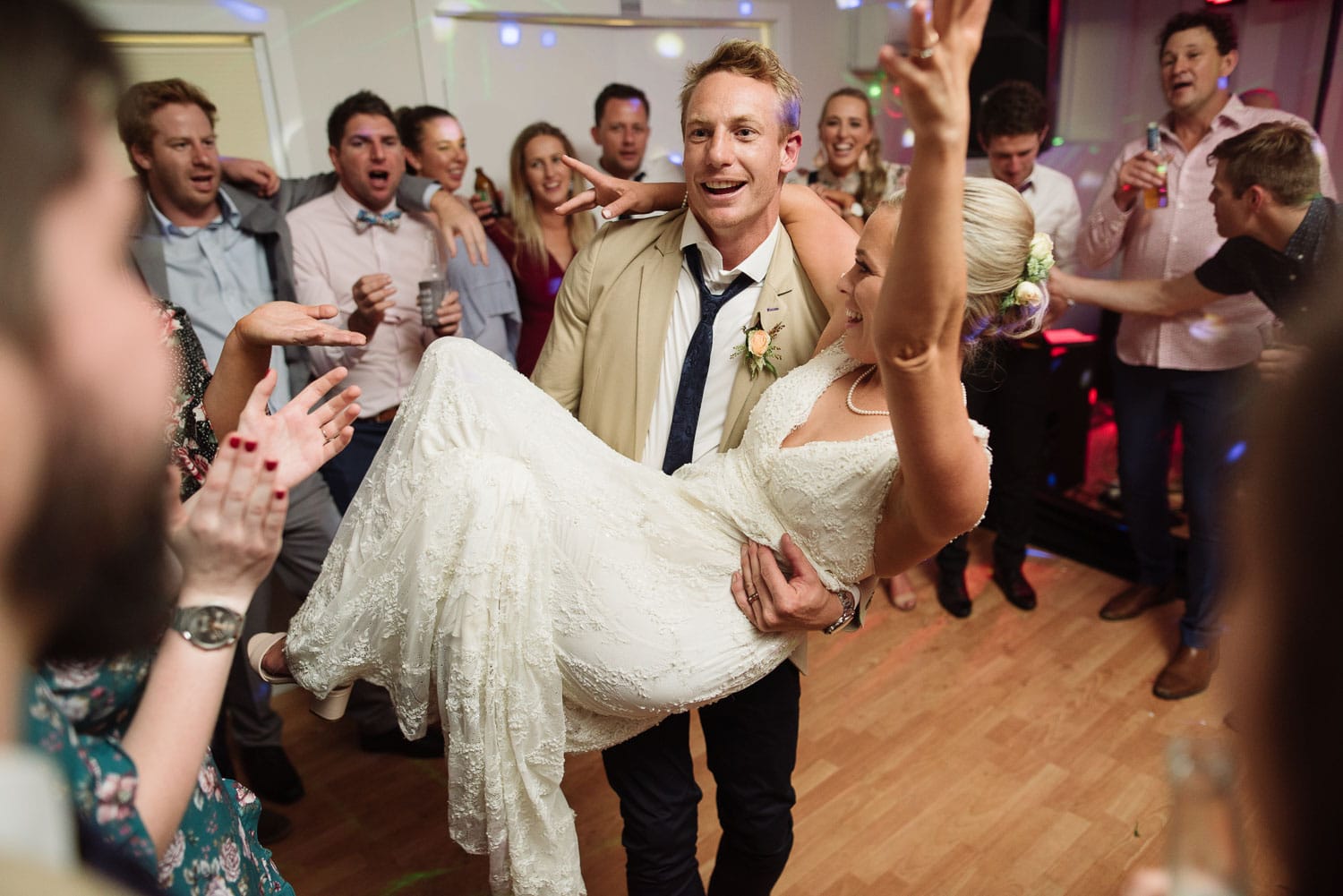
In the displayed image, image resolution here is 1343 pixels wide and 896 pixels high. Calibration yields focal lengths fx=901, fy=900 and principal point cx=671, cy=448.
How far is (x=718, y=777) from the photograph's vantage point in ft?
5.70

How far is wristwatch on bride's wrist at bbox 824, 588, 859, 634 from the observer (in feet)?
5.07

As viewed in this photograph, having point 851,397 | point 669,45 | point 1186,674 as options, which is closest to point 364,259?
point 851,397

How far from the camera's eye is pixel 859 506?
146cm

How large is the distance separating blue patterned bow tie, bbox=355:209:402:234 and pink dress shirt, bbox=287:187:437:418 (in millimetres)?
18

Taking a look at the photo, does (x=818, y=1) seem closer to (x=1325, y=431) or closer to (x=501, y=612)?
(x=501, y=612)

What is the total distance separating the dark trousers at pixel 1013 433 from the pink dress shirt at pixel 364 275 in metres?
1.99

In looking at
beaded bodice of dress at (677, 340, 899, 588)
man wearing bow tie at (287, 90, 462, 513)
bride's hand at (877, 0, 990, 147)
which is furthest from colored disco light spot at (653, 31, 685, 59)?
bride's hand at (877, 0, 990, 147)

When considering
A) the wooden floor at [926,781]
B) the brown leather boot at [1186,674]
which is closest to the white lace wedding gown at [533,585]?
the wooden floor at [926,781]

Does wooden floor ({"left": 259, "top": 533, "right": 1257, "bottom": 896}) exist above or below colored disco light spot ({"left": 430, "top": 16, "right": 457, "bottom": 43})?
below

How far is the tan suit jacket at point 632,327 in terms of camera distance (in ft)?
5.79

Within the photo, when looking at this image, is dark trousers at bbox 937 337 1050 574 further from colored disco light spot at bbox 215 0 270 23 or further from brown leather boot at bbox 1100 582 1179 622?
colored disco light spot at bbox 215 0 270 23

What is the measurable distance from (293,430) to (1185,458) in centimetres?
292

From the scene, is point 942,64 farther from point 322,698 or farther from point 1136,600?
point 1136,600

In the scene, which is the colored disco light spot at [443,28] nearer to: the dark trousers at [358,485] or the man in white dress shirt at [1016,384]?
the dark trousers at [358,485]
